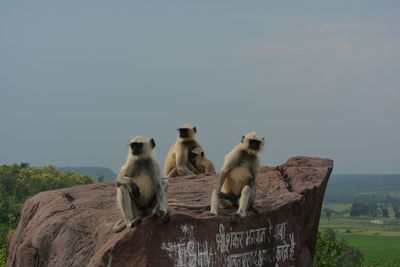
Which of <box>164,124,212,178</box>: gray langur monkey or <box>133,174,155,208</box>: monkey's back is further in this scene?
<box>164,124,212,178</box>: gray langur monkey

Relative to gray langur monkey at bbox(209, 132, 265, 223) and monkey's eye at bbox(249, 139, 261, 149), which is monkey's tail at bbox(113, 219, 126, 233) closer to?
gray langur monkey at bbox(209, 132, 265, 223)

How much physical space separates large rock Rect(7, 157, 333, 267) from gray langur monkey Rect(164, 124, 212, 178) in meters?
1.57

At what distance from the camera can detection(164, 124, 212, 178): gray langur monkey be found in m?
15.0

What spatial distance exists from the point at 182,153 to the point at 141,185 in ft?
19.6

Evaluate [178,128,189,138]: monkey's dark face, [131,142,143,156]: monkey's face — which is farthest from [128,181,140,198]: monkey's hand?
[178,128,189,138]: monkey's dark face

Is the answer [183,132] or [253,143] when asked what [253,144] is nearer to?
[253,143]

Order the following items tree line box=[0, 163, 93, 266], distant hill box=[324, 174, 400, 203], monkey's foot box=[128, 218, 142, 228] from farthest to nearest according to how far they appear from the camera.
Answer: distant hill box=[324, 174, 400, 203]
tree line box=[0, 163, 93, 266]
monkey's foot box=[128, 218, 142, 228]

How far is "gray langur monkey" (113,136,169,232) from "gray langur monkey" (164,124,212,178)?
561 centimetres

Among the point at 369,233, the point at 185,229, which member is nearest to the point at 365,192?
the point at 369,233

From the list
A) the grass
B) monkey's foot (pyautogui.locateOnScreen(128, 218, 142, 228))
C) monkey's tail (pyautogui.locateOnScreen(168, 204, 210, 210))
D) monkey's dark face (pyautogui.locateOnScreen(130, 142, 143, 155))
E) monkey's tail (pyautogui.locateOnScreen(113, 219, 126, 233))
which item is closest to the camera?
monkey's foot (pyautogui.locateOnScreen(128, 218, 142, 228))

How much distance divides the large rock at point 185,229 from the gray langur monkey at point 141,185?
21cm

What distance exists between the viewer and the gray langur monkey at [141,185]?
8.94 meters

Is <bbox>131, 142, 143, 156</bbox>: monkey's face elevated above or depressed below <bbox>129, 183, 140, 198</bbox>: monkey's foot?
above

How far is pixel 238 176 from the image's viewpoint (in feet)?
33.0
